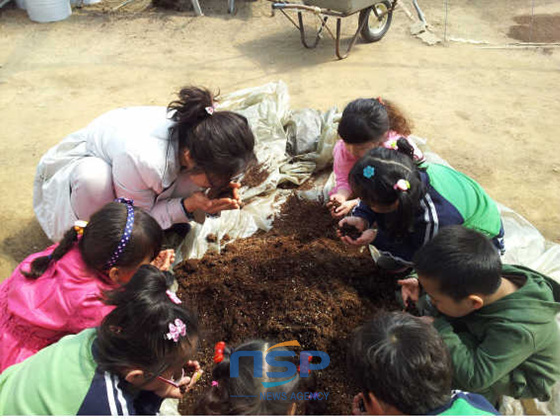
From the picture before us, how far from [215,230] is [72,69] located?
3.47 meters

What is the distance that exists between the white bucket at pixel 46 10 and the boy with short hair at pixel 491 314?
261 inches

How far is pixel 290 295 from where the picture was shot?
2.04m

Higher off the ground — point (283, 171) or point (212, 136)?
point (212, 136)

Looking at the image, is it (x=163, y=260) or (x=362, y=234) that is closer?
(x=163, y=260)

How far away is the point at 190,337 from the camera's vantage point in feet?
4.66

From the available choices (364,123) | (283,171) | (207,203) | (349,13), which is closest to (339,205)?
(364,123)

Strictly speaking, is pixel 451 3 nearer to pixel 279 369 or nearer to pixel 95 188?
pixel 95 188

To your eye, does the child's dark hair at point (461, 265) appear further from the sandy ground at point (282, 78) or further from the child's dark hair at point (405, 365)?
the sandy ground at point (282, 78)

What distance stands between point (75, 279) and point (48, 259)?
0.16m

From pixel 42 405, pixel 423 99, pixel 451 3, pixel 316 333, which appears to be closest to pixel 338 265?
pixel 316 333

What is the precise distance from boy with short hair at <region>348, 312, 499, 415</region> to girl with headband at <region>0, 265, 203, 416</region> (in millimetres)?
549

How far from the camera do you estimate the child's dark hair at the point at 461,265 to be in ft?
4.89

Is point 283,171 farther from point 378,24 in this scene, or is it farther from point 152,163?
point 378,24

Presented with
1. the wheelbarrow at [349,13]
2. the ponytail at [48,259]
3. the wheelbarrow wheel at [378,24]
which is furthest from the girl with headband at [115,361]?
the wheelbarrow wheel at [378,24]
